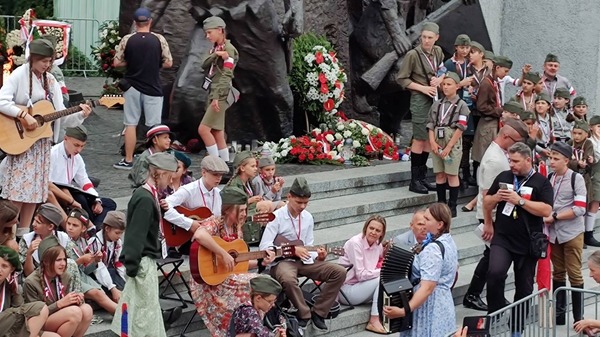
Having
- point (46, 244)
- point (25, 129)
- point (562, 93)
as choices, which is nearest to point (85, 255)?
point (46, 244)

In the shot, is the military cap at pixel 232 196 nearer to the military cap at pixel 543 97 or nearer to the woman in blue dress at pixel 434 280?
the woman in blue dress at pixel 434 280

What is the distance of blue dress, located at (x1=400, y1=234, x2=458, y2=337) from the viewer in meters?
10.9

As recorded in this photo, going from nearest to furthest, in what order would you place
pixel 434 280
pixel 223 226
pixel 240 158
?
pixel 434 280 < pixel 223 226 < pixel 240 158

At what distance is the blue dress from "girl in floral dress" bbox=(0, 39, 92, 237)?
3.40m

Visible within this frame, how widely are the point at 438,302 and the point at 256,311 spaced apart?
1.40 metres

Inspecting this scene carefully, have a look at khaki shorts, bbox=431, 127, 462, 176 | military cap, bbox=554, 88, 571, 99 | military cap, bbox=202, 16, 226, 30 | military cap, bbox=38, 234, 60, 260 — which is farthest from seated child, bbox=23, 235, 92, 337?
military cap, bbox=554, 88, 571, 99

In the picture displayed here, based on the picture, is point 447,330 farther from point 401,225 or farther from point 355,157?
point 355,157

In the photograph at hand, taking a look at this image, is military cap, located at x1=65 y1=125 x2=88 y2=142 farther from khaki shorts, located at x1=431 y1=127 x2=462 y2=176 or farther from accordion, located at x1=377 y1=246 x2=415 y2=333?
khaki shorts, located at x1=431 y1=127 x2=462 y2=176

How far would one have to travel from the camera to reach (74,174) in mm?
12711

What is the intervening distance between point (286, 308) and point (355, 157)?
17.2 feet

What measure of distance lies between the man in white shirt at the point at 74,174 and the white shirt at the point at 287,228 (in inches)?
59.0

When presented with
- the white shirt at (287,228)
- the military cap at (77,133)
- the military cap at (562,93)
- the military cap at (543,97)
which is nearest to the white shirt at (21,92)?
the military cap at (77,133)

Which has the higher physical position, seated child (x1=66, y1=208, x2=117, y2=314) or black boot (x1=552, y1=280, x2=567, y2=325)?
seated child (x1=66, y1=208, x2=117, y2=314)

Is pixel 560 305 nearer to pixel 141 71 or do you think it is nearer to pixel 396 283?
pixel 396 283
